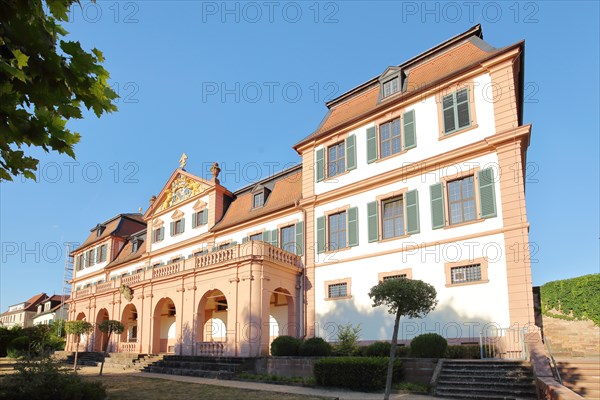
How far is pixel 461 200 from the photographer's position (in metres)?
18.2

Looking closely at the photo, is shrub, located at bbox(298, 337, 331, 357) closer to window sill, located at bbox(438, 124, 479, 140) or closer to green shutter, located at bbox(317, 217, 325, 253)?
green shutter, located at bbox(317, 217, 325, 253)

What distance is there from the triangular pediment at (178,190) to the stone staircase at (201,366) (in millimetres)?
11795

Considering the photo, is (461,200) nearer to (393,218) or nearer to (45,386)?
(393,218)

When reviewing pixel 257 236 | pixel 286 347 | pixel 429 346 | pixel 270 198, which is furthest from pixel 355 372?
pixel 270 198

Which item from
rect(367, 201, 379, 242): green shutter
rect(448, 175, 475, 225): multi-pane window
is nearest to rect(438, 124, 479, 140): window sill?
rect(448, 175, 475, 225): multi-pane window

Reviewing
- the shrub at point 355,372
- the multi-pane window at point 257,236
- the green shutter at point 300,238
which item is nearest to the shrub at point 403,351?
the shrub at point 355,372

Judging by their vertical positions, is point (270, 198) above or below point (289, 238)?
above

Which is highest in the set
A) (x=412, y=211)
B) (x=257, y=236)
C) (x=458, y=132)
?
(x=458, y=132)

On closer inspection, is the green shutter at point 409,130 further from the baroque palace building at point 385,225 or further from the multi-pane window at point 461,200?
the multi-pane window at point 461,200

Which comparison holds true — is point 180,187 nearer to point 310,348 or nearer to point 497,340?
point 310,348

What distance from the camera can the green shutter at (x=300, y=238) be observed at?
76.3ft

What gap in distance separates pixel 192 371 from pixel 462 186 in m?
13.3

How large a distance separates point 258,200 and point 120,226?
65.3 ft

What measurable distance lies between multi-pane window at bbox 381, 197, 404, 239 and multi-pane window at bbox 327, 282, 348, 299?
3024 millimetres
